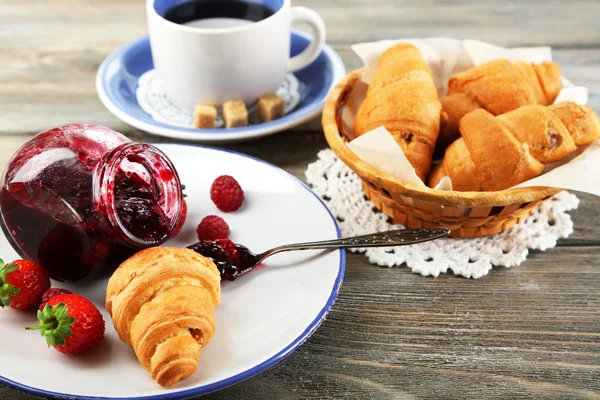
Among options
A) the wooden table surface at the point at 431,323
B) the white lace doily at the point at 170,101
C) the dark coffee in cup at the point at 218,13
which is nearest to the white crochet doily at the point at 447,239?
the wooden table surface at the point at 431,323

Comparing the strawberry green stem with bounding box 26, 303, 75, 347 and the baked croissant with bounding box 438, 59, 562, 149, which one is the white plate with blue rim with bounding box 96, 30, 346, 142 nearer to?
the baked croissant with bounding box 438, 59, 562, 149

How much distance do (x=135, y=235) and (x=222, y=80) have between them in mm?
546

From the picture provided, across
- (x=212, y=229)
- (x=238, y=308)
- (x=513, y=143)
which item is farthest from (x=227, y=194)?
(x=513, y=143)

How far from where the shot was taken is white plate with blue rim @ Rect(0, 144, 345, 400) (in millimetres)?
775

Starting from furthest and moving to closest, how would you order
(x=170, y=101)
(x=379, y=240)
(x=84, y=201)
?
(x=170, y=101) < (x=379, y=240) < (x=84, y=201)

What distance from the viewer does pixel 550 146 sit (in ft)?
3.53

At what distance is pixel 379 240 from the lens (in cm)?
104

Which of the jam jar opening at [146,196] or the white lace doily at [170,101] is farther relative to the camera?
the white lace doily at [170,101]

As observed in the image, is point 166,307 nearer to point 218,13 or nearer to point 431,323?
point 431,323

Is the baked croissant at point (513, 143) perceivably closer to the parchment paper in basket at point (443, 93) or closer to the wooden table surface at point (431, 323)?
the parchment paper in basket at point (443, 93)

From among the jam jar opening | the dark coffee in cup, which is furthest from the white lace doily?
the jam jar opening

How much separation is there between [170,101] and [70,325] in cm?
81

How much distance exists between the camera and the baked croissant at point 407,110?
1.12 m

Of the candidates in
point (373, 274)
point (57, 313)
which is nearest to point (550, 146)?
point (373, 274)
